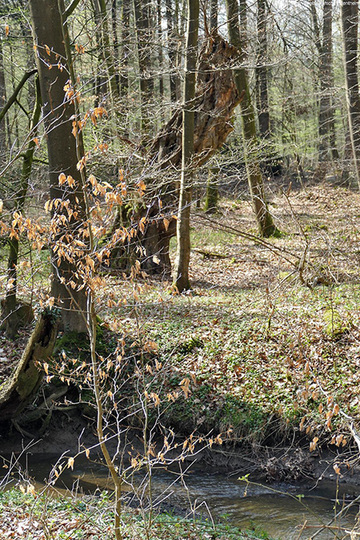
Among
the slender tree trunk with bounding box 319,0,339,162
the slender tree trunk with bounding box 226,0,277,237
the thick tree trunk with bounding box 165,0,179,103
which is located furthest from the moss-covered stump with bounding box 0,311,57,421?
the slender tree trunk with bounding box 319,0,339,162

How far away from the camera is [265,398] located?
8273mm

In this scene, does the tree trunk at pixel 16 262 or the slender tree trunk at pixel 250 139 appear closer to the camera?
the tree trunk at pixel 16 262

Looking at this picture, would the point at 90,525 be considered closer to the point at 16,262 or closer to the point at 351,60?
the point at 16,262

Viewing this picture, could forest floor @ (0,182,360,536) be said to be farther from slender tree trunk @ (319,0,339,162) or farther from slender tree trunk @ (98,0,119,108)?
slender tree trunk @ (319,0,339,162)

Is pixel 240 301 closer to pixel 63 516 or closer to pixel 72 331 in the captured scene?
pixel 72 331

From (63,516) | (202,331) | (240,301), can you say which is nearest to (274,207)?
(240,301)

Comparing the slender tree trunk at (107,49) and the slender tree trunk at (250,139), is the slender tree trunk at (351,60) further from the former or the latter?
the slender tree trunk at (107,49)

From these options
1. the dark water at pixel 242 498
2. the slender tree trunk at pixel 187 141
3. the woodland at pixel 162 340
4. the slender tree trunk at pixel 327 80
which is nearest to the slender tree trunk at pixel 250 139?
the woodland at pixel 162 340

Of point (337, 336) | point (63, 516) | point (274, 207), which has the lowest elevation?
point (63, 516)

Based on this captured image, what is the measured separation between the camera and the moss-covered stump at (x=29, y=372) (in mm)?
7539

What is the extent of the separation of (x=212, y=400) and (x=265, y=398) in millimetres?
860

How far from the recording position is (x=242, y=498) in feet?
22.7

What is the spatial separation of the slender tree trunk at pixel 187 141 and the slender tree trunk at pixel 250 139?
2487mm

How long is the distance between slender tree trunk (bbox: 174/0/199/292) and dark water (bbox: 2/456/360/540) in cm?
435
